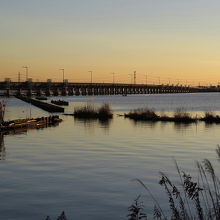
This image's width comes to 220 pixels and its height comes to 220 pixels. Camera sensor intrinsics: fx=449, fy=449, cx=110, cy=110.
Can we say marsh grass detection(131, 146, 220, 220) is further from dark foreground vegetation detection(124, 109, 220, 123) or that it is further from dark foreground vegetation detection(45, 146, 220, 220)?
dark foreground vegetation detection(124, 109, 220, 123)

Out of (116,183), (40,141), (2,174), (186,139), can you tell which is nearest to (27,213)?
(116,183)

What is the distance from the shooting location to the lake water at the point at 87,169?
14.6 m

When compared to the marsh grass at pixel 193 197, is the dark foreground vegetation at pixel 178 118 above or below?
below

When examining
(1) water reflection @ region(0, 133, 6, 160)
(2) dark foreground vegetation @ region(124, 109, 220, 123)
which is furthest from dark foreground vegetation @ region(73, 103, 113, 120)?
(1) water reflection @ region(0, 133, 6, 160)

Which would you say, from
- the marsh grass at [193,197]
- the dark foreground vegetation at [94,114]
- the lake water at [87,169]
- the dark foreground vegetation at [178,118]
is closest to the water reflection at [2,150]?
the lake water at [87,169]

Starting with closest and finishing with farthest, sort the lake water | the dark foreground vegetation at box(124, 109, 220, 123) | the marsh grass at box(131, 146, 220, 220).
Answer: the marsh grass at box(131, 146, 220, 220) → the lake water → the dark foreground vegetation at box(124, 109, 220, 123)

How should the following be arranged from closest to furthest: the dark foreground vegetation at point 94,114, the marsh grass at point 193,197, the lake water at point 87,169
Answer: the marsh grass at point 193,197, the lake water at point 87,169, the dark foreground vegetation at point 94,114

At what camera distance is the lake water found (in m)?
14.6

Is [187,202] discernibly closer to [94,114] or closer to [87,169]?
[87,169]

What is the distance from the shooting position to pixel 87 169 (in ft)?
70.0

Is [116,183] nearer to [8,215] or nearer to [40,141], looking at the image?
[8,215]

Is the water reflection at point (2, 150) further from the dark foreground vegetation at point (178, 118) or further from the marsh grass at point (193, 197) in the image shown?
the dark foreground vegetation at point (178, 118)

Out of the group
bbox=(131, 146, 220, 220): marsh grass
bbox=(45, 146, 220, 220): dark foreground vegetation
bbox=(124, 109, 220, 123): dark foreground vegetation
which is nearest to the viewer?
bbox=(45, 146, 220, 220): dark foreground vegetation

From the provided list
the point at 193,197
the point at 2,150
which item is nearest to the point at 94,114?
the point at 2,150
